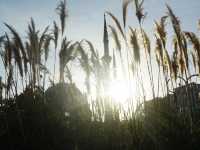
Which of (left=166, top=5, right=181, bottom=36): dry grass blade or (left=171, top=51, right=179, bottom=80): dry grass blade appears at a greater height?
(left=166, top=5, right=181, bottom=36): dry grass blade

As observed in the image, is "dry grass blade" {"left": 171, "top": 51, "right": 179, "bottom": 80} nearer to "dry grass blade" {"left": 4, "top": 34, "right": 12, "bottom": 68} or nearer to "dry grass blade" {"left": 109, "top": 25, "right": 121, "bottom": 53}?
"dry grass blade" {"left": 109, "top": 25, "right": 121, "bottom": 53}

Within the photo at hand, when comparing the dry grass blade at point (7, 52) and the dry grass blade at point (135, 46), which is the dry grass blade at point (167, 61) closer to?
the dry grass blade at point (135, 46)

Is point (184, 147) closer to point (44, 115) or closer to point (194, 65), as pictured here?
point (44, 115)

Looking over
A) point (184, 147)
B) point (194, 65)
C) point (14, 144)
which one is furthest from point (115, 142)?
point (194, 65)

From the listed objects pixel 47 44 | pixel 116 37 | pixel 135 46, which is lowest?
pixel 135 46

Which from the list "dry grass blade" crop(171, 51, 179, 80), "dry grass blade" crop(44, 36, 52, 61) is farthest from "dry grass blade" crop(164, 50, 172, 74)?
"dry grass blade" crop(44, 36, 52, 61)

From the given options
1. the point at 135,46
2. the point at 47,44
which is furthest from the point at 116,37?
the point at 47,44

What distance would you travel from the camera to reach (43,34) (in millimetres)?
9586

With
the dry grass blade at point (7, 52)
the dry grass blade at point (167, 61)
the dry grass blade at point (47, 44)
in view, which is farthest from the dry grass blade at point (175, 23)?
the dry grass blade at point (7, 52)

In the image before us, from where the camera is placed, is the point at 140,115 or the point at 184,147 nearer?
the point at 184,147

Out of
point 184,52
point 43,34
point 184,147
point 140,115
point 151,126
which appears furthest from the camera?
point 43,34

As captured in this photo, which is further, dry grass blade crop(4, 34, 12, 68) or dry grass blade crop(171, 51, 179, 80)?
dry grass blade crop(171, 51, 179, 80)

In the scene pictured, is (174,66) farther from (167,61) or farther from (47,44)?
(47,44)

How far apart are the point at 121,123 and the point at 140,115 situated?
0.50m
